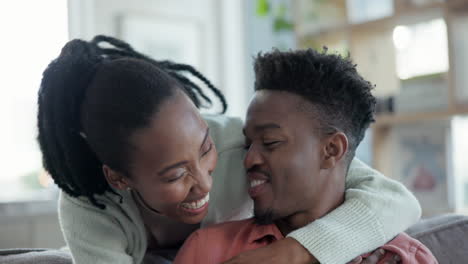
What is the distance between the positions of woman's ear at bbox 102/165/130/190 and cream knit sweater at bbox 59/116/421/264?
9 cm

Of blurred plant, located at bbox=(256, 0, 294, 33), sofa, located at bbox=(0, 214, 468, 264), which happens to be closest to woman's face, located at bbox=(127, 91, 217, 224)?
sofa, located at bbox=(0, 214, 468, 264)

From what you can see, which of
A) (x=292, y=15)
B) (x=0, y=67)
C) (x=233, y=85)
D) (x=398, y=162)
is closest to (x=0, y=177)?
(x=0, y=67)

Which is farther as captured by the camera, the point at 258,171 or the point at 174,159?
the point at 258,171

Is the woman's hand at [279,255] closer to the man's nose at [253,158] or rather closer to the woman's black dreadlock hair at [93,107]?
the man's nose at [253,158]

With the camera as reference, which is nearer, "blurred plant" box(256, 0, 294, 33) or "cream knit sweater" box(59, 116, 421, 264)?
"cream knit sweater" box(59, 116, 421, 264)

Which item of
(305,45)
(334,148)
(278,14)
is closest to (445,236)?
(334,148)

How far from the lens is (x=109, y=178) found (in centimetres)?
104

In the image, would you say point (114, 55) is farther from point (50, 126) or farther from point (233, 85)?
point (233, 85)

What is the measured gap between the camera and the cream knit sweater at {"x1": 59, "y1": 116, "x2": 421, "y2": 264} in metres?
1.01

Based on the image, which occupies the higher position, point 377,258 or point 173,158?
point 173,158

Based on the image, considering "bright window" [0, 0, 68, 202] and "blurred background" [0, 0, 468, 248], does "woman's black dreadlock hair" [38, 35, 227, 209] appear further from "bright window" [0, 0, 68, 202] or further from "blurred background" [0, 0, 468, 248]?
"bright window" [0, 0, 68, 202]

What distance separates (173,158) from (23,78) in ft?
7.14

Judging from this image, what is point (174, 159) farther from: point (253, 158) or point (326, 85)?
point (326, 85)

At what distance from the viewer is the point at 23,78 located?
2820mm
